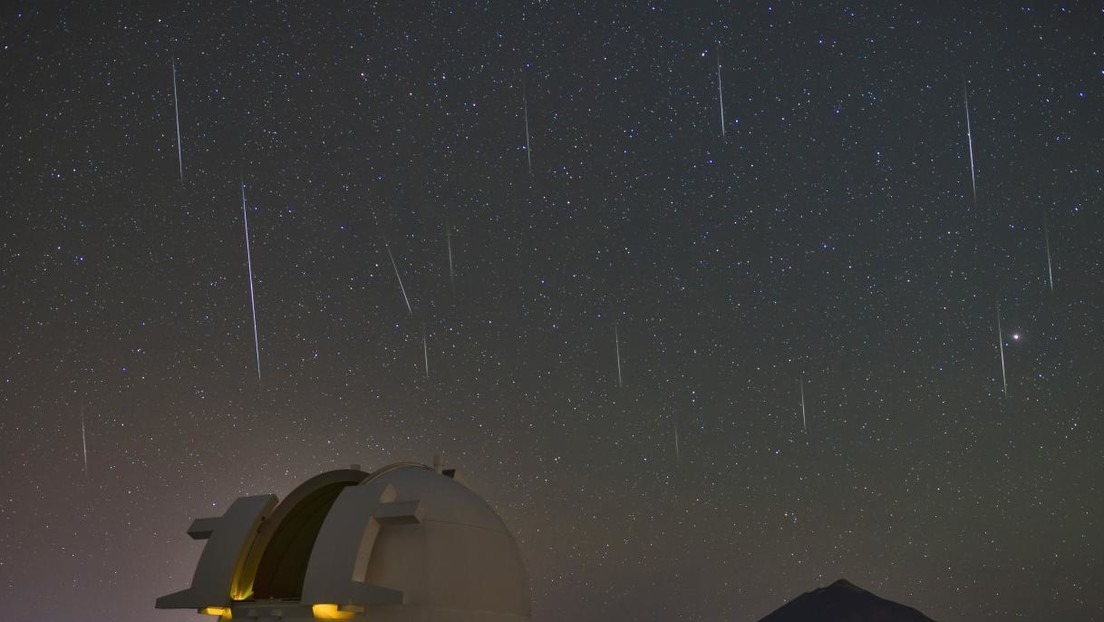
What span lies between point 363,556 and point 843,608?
477 ft

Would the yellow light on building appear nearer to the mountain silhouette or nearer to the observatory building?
the observatory building

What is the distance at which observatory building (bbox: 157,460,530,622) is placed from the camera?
8258 mm

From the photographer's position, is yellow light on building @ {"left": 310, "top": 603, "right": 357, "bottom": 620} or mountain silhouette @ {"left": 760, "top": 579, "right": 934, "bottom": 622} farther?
mountain silhouette @ {"left": 760, "top": 579, "right": 934, "bottom": 622}

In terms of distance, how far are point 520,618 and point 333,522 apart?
2300mm

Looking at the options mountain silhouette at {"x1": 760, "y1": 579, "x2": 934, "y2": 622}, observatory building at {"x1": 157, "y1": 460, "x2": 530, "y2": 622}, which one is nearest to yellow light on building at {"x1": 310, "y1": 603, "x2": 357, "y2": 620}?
observatory building at {"x1": 157, "y1": 460, "x2": 530, "y2": 622}

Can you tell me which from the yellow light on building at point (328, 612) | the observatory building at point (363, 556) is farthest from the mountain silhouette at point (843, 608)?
the yellow light on building at point (328, 612)

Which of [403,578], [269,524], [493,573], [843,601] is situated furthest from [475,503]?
[843,601]

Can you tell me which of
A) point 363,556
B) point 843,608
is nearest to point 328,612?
point 363,556

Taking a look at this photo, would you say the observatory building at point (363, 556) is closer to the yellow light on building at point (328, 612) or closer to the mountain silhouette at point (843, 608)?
the yellow light on building at point (328, 612)

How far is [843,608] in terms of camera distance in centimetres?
13975

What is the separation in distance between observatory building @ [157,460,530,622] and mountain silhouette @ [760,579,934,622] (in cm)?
14154

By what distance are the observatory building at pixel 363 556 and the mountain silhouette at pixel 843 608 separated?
141541 mm

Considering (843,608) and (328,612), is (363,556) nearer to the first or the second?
(328,612)

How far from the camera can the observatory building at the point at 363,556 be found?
27.1ft
